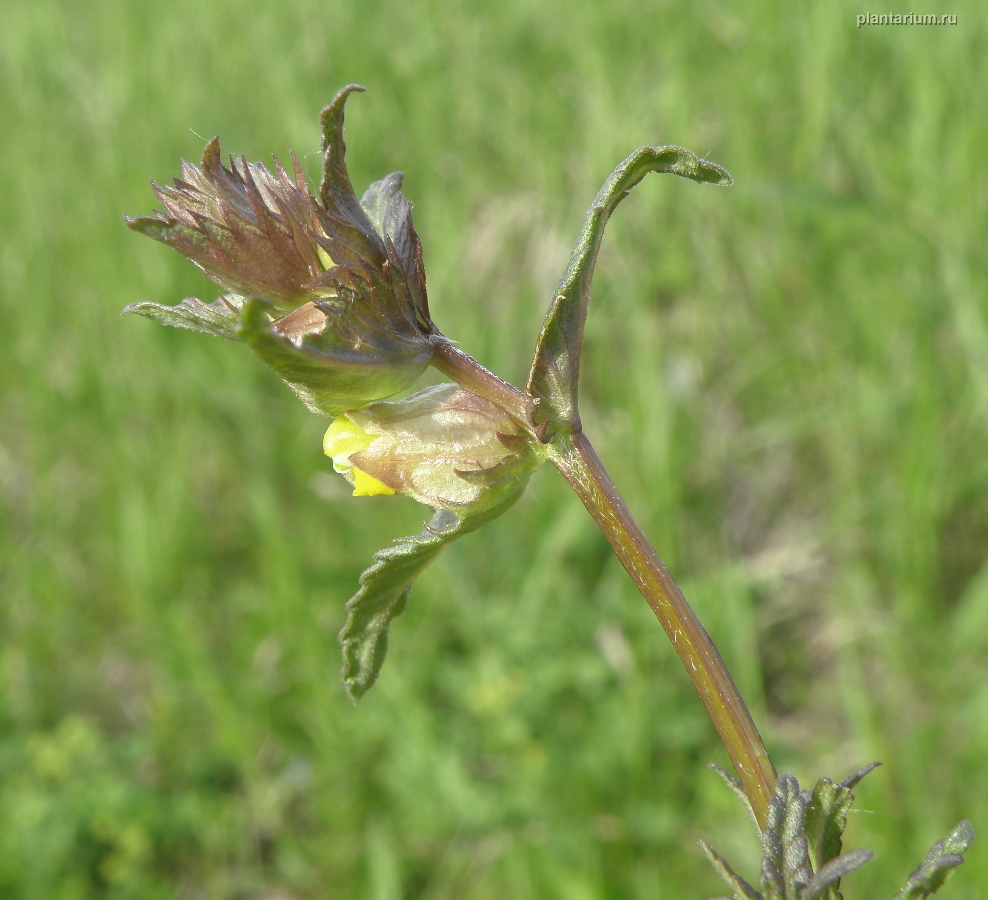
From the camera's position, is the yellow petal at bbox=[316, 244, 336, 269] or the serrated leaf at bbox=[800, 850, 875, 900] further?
the yellow petal at bbox=[316, 244, 336, 269]

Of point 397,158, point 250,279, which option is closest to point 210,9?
point 397,158

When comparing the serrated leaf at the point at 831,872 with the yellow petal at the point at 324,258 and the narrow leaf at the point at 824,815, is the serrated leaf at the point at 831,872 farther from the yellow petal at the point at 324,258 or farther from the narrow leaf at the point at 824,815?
the yellow petal at the point at 324,258

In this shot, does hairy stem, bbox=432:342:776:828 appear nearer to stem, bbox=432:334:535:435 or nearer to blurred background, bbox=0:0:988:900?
stem, bbox=432:334:535:435

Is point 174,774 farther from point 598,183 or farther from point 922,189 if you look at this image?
point 922,189

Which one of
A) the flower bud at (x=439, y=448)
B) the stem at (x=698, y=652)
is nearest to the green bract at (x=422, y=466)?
the flower bud at (x=439, y=448)

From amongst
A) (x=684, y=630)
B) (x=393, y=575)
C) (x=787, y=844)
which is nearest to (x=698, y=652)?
(x=684, y=630)

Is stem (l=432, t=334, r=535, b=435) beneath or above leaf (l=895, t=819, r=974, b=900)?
above

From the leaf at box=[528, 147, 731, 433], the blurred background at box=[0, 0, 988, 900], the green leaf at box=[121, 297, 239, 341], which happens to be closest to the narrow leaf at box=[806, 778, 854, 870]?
the leaf at box=[528, 147, 731, 433]
